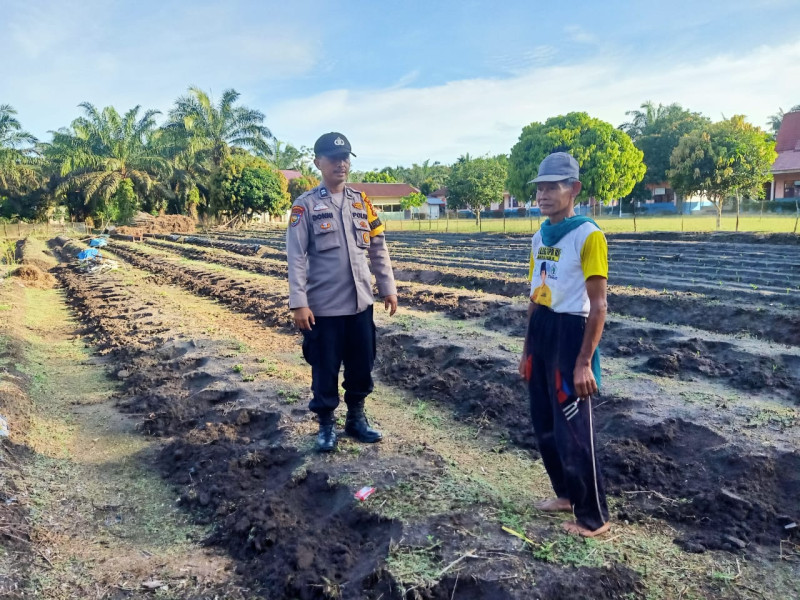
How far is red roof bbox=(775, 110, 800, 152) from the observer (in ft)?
128

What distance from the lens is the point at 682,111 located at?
46.1 meters

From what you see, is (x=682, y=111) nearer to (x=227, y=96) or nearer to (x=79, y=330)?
(x=227, y=96)

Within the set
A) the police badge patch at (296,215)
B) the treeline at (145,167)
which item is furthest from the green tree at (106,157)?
the police badge patch at (296,215)

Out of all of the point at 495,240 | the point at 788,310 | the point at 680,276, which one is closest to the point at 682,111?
the point at 495,240

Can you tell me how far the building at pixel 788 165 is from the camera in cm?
3572

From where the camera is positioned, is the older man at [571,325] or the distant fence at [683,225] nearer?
the older man at [571,325]

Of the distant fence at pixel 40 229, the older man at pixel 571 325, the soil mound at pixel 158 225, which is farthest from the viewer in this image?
the distant fence at pixel 40 229

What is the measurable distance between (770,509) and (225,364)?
15.1ft

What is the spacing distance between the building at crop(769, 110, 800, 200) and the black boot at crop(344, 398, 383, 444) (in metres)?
39.7

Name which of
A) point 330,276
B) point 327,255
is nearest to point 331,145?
point 327,255

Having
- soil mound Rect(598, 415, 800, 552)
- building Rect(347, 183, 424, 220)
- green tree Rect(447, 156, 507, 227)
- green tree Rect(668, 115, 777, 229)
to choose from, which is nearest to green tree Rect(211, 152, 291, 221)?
green tree Rect(447, 156, 507, 227)

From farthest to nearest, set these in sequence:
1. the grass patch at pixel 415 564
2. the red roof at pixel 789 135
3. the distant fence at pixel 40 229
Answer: the red roof at pixel 789 135 < the distant fence at pixel 40 229 < the grass patch at pixel 415 564

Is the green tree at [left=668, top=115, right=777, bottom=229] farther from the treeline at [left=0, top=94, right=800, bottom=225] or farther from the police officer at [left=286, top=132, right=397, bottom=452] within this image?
the police officer at [left=286, top=132, right=397, bottom=452]

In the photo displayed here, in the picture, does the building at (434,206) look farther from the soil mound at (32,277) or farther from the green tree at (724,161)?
the soil mound at (32,277)
